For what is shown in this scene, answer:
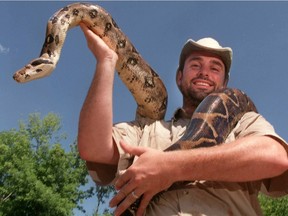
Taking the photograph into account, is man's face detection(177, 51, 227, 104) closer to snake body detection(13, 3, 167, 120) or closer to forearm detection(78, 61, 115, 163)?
snake body detection(13, 3, 167, 120)

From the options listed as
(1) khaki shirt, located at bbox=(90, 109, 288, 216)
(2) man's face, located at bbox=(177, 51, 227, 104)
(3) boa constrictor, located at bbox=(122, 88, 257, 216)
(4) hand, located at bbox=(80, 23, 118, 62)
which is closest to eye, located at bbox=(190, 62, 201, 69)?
(2) man's face, located at bbox=(177, 51, 227, 104)

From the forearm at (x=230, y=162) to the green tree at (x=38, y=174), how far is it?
26.3 metres

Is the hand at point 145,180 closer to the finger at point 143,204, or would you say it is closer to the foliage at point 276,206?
the finger at point 143,204

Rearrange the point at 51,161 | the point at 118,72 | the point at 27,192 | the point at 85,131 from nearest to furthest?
the point at 85,131
the point at 118,72
the point at 27,192
the point at 51,161

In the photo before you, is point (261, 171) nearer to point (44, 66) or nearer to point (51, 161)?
point (44, 66)

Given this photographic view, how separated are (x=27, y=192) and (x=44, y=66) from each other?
25795mm

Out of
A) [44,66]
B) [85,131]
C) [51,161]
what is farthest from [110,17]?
[51,161]

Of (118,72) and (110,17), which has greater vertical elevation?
(110,17)

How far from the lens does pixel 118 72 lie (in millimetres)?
5680

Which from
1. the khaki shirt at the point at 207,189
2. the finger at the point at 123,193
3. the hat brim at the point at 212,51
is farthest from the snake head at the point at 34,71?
the finger at the point at 123,193

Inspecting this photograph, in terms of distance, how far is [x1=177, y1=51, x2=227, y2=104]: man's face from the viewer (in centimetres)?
515

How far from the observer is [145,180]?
356cm

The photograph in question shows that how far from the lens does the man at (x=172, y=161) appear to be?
11.7 ft

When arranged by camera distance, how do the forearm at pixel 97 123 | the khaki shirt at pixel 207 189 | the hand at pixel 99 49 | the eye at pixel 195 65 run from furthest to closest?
the eye at pixel 195 65, the hand at pixel 99 49, the forearm at pixel 97 123, the khaki shirt at pixel 207 189
